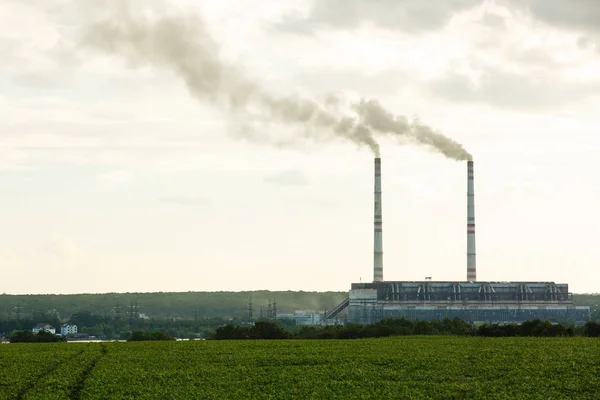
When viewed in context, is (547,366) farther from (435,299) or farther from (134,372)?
(435,299)

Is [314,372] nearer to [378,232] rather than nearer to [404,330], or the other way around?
[404,330]

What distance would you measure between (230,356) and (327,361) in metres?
6.46

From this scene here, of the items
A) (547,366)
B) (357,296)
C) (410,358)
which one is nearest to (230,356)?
(410,358)

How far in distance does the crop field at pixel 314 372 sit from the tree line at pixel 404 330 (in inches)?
774

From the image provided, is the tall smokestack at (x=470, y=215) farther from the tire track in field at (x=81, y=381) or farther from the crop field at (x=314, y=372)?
the tire track in field at (x=81, y=381)

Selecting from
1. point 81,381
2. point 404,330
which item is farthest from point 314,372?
point 404,330

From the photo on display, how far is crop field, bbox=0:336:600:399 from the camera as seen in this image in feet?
134

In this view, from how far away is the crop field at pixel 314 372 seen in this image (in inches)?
1604

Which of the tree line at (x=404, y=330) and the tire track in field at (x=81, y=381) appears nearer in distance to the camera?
the tire track in field at (x=81, y=381)

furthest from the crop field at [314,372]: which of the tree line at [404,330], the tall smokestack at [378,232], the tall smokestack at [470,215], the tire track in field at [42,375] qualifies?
the tall smokestack at [470,215]

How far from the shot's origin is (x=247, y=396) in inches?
1594

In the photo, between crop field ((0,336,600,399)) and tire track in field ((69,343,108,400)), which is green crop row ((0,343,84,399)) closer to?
crop field ((0,336,600,399))

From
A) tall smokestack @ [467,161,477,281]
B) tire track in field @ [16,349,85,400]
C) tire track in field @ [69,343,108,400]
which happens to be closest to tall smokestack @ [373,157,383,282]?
tall smokestack @ [467,161,477,281]

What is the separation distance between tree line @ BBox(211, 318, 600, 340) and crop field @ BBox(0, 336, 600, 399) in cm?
1967
